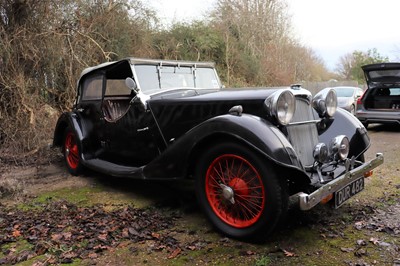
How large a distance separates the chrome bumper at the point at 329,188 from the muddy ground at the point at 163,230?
1.47 feet

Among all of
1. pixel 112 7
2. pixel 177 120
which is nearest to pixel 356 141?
pixel 177 120

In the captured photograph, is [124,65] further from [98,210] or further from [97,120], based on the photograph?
[98,210]

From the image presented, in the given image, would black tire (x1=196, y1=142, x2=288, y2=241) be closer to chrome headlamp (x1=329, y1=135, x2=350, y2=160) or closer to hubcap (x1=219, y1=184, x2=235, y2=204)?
hubcap (x1=219, y1=184, x2=235, y2=204)

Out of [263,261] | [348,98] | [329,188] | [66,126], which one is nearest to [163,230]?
[263,261]

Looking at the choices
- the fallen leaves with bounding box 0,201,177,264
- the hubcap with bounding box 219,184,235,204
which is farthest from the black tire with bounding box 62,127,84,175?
the hubcap with bounding box 219,184,235,204

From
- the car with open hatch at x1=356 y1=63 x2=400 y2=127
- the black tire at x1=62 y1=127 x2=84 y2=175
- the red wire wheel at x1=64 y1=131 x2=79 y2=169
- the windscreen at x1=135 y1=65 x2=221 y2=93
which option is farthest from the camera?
the car with open hatch at x1=356 y1=63 x2=400 y2=127

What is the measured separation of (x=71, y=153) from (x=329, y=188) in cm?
433

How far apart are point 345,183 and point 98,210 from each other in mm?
2600

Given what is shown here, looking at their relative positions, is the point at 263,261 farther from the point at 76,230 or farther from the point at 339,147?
the point at 76,230

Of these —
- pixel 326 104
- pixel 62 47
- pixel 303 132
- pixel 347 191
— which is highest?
pixel 62 47

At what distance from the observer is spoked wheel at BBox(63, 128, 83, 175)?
17.9ft

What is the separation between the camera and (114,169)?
170 inches

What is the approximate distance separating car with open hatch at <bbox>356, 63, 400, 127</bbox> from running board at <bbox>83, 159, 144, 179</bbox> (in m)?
7.32

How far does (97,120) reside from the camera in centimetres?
502
